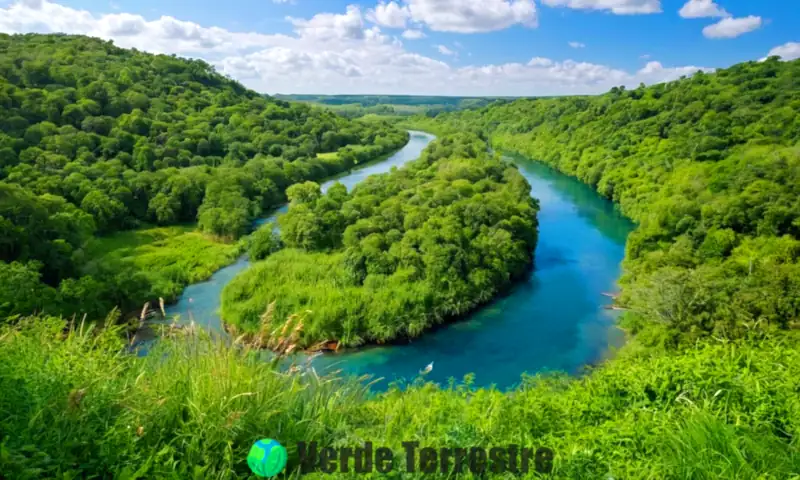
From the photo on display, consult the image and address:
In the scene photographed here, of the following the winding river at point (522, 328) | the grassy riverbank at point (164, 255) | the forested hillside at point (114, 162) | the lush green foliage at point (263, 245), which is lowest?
the winding river at point (522, 328)

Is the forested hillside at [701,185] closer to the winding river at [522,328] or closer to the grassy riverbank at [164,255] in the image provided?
the winding river at [522,328]

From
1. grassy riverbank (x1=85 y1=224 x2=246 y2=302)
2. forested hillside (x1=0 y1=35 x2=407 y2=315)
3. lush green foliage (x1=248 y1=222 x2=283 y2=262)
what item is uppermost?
forested hillside (x1=0 y1=35 x2=407 y2=315)

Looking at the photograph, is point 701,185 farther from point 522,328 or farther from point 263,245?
point 263,245

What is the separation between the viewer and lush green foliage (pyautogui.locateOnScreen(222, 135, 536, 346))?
67.7 feet

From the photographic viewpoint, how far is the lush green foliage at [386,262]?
20641 mm

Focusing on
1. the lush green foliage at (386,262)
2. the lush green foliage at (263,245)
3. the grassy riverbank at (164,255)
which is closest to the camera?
the lush green foliage at (386,262)

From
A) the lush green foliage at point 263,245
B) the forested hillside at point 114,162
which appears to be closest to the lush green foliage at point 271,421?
the forested hillside at point 114,162

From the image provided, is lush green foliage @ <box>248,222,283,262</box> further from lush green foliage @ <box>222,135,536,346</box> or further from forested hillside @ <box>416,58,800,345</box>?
forested hillside @ <box>416,58,800,345</box>

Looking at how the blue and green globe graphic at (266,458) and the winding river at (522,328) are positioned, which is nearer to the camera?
the blue and green globe graphic at (266,458)

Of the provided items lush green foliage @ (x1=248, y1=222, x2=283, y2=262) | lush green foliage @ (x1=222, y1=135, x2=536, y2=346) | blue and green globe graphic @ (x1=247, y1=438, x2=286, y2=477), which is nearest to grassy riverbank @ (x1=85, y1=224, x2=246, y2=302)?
lush green foliage @ (x1=248, y1=222, x2=283, y2=262)

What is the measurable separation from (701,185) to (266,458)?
34.2 m

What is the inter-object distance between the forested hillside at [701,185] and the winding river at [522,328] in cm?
198

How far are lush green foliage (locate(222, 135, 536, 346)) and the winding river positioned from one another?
3.07 ft

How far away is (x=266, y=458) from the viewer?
411 centimetres
